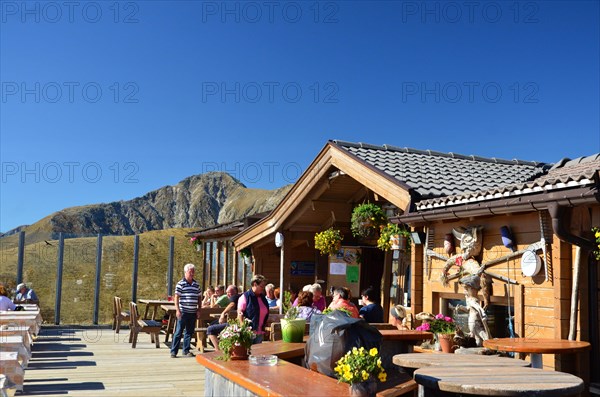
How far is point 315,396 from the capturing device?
3.48 m

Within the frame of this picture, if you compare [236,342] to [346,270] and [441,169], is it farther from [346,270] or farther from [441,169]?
[346,270]

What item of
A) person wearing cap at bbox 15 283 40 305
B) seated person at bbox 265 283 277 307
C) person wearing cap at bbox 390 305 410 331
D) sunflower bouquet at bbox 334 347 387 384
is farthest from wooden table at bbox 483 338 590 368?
person wearing cap at bbox 15 283 40 305

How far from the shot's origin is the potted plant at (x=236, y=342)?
4.79 metres

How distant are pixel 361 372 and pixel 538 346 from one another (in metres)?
2.55

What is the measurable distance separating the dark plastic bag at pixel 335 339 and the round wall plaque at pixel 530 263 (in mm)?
2625

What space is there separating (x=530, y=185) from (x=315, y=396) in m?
4.01

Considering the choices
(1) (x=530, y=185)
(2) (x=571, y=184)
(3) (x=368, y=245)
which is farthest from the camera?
(3) (x=368, y=245)

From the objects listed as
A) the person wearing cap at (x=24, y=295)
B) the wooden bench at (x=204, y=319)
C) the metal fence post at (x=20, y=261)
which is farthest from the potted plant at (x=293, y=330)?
the metal fence post at (x=20, y=261)

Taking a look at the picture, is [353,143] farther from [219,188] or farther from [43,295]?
[219,188]

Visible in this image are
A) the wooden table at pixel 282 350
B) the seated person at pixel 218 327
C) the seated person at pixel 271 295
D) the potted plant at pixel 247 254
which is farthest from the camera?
the potted plant at pixel 247 254

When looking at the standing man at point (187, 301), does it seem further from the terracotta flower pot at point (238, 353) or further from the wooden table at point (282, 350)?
the terracotta flower pot at point (238, 353)

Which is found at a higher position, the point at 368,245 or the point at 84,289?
the point at 368,245

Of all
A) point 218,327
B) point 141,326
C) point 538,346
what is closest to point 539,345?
point 538,346

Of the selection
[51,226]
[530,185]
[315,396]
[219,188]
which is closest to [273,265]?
[530,185]
